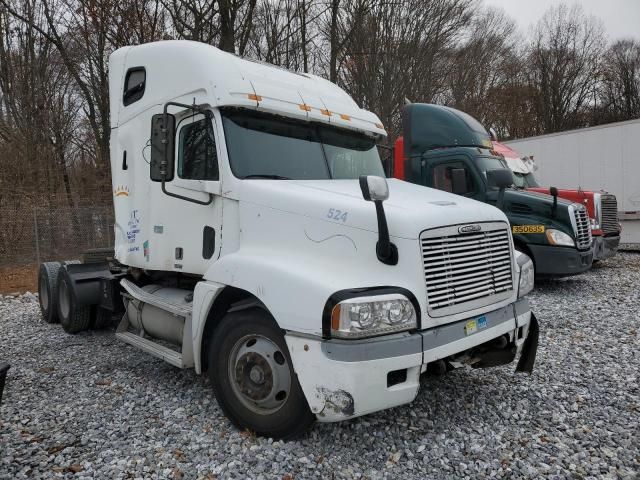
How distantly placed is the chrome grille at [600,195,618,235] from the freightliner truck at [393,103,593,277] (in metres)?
2.39

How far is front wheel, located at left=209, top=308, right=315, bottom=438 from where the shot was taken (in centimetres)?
339

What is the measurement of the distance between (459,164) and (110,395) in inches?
279

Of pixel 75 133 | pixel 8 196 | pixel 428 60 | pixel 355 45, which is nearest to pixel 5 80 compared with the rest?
pixel 75 133

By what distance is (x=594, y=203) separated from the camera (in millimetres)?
10547

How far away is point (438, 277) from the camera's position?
3.36 meters

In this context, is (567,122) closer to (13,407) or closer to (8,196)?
(8,196)

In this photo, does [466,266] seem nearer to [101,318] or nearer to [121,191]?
[121,191]

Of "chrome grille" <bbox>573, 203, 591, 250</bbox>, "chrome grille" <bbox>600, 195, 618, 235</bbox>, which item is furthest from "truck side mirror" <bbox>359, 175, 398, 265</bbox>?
"chrome grille" <bbox>600, 195, 618, 235</bbox>


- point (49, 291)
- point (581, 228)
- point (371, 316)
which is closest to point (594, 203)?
point (581, 228)

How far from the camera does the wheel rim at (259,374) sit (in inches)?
137

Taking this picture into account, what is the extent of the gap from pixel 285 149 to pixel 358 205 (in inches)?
44.7

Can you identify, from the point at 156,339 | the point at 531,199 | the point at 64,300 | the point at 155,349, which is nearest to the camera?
the point at 155,349

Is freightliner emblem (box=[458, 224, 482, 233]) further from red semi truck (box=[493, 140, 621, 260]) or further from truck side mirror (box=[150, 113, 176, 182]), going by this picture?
red semi truck (box=[493, 140, 621, 260])

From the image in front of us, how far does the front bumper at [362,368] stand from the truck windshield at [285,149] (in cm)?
155
